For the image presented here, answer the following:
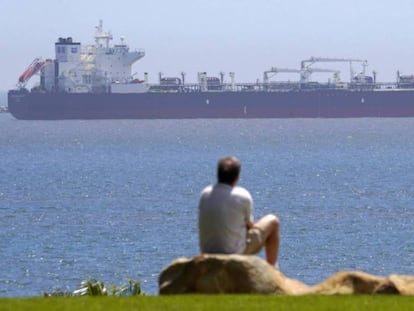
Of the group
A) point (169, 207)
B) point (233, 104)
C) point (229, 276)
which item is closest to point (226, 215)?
point (229, 276)

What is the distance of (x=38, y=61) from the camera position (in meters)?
110

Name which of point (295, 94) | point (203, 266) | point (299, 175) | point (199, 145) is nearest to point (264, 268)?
point (203, 266)

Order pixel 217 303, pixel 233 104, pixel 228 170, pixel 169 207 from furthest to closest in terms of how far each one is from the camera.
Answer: pixel 233 104
pixel 169 207
pixel 228 170
pixel 217 303

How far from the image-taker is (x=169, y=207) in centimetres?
3170

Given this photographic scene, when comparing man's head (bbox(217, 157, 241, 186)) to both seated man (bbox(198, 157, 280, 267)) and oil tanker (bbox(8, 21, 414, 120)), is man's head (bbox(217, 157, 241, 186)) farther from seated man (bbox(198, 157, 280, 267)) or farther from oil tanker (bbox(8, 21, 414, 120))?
oil tanker (bbox(8, 21, 414, 120))

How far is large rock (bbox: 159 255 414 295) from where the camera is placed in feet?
25.0

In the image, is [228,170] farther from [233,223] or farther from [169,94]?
[169,94]

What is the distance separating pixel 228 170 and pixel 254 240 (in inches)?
16.1

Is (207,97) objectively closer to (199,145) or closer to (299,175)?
(199,145)

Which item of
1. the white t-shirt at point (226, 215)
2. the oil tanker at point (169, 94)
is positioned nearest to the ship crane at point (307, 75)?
the oil tanker at point (169, 94)

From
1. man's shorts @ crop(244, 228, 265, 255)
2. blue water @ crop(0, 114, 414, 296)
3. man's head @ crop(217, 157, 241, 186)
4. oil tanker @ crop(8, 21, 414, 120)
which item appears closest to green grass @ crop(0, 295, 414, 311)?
man's shorts @ crop(244, 228, 265, 255)

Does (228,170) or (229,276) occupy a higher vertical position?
(228,170)

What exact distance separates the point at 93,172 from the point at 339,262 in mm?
29000

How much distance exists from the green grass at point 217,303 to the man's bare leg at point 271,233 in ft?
1.58
